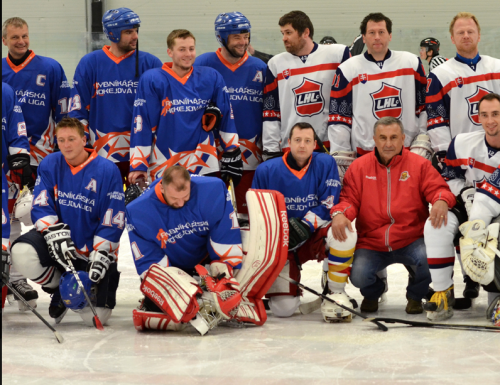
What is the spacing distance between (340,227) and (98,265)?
3.55ft

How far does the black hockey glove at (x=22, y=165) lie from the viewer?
3176 millimetres

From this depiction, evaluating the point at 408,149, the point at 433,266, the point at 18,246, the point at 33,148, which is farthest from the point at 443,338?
the point at 33,148

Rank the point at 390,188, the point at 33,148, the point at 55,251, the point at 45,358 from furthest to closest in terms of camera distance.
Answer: the point at 33,148 < the point at 390,188 < the point at 55,251 < the point at 45,358

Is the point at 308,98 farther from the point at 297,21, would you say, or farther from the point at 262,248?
the point at 262,248

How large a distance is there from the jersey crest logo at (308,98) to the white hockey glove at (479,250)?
1.08 m

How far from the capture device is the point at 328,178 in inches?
126

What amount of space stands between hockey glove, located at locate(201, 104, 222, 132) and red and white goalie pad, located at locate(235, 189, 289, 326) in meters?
0.53

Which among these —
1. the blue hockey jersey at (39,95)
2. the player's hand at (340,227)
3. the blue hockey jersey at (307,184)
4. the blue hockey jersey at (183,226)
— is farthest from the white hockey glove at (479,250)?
the blue hockey jersey at (39,95)

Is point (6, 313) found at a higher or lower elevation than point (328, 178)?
lower

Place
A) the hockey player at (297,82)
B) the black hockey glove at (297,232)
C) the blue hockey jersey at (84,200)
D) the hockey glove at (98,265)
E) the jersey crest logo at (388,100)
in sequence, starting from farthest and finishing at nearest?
the hockey player at (297,82), the jersey crest logo at (388,100), the black hockey glove at (297,232), the blue hockey jersey at (84,200), the hockey glove at (98,265)

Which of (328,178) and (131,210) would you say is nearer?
(131,210)

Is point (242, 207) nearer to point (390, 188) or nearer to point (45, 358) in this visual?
point (390, 188)

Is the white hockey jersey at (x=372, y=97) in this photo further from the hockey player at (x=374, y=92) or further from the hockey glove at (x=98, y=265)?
the hockey glove at (x=98, y=265)

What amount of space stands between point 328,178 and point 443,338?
96 centimetres
